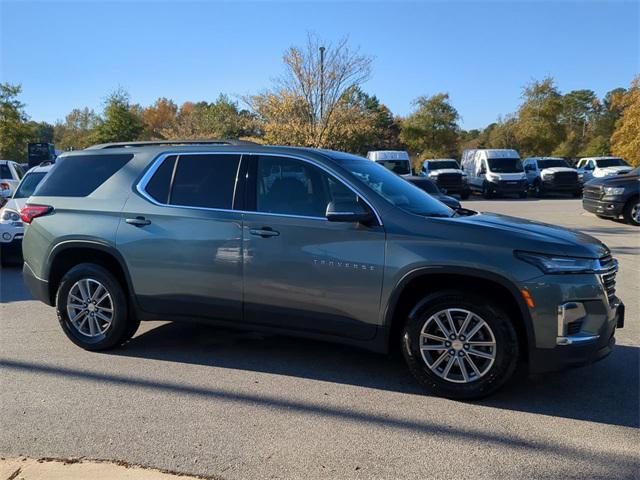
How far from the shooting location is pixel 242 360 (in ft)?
16.6

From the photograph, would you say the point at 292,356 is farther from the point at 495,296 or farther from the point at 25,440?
the point at 25,440

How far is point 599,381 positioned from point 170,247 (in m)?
3.70

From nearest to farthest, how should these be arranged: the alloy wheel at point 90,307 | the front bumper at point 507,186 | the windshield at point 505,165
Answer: the alloy wheel at point 90,307 → the front bumper at point 507,186 → the windshield at point 505,165

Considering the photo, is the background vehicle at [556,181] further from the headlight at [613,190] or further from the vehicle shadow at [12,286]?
the vehicle shadow at [12,286]

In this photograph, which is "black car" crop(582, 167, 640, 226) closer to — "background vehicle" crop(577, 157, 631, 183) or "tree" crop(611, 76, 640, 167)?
"background vehicle" crop(577, 157, 631, 183)

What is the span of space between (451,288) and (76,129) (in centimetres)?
7654

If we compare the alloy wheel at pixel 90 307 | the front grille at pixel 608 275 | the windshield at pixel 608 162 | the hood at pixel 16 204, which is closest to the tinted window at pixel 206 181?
the alloy wheel at pixel 90 307

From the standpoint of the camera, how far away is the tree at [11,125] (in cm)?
4031

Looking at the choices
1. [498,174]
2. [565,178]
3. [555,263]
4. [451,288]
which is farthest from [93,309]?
[565,178]

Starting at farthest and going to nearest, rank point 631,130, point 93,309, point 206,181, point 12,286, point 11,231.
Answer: point 631,130 < point 11,231 < point 12,286 < point 93,309 < point 206,181

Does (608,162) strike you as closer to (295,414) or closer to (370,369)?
(370,369)

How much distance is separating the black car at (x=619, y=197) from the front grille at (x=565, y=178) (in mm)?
13819

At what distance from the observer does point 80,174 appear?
546 centimetres

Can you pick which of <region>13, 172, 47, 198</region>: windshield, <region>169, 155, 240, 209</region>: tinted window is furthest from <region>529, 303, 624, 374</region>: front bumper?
<region>13, 172, 47, 198</region>: windshield
